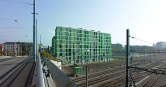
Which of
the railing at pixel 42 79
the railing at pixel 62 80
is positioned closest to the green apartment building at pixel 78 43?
Answer: the railing at pixel 62 80

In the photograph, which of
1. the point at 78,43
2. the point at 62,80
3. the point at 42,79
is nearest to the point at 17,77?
the point at 62,80

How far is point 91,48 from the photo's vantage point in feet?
156

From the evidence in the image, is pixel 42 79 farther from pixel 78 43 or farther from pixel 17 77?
pixel 78 43

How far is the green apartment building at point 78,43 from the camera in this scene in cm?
3909

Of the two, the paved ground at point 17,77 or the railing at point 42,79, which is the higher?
the railing at point 42,79

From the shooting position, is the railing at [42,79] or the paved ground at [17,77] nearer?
the railing at [42,79]

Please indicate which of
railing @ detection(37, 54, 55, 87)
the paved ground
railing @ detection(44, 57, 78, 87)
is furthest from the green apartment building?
railing @ detection(37, 54, 55, 87)

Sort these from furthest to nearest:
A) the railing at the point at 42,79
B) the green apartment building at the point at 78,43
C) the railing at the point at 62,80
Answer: the green apartment building at the point at 78,43 < the railing at the point at 62,80 < the railing at the point at 42,79

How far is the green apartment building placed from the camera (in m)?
39.1

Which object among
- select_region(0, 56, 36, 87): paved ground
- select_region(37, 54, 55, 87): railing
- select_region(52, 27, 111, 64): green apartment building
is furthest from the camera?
select_region(52, 27, 111, 64): green apartment building

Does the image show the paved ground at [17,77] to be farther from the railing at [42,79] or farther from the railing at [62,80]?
the railing at [62,80]

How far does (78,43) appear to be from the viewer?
145ft

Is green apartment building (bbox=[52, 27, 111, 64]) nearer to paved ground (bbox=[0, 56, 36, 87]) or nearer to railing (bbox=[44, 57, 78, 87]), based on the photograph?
paved ground (bbox=[0, 56, 36, 87])

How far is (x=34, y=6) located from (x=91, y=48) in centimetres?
3683
